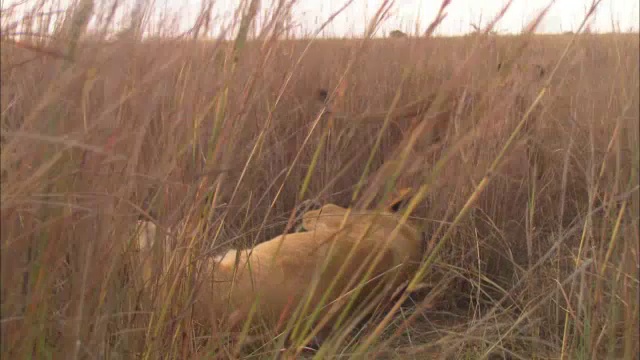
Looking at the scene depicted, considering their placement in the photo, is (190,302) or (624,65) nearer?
(190,302)

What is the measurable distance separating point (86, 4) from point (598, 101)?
57.3 inches

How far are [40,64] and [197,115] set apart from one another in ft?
0.67

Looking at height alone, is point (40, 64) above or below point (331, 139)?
above

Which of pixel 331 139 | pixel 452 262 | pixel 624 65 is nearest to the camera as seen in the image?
pixel 624 65

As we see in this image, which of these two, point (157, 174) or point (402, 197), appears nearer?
point (157, 174)

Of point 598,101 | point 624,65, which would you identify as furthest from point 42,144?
point 598,101

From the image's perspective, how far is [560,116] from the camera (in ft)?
7.64

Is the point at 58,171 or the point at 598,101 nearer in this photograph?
the point at 58,171

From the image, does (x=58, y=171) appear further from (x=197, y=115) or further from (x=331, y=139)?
(x=331, y=139)

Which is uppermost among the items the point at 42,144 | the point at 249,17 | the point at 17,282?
the point at 249,17

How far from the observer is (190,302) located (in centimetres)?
82

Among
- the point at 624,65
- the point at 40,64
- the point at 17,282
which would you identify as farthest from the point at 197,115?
the point at 624,65

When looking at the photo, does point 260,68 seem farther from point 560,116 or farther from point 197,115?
point 560,116

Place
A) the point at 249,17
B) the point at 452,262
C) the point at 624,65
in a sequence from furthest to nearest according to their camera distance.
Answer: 1. the point at 452,262
2. the point at 624,65
3. the point at 249,17
